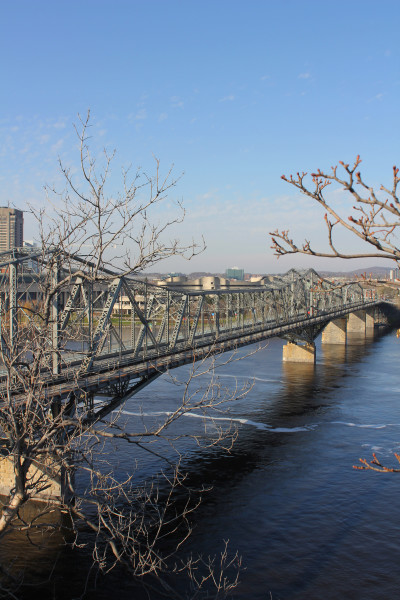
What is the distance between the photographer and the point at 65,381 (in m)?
29.1

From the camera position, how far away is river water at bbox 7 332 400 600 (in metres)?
22.6

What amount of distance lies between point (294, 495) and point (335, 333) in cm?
8483

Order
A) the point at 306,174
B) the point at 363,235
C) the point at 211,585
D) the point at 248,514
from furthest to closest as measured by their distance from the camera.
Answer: the point at 248,514, the point at 211,585, the point at 306,174, the point at 363,235

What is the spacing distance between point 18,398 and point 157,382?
1549 inches

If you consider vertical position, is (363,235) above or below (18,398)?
above

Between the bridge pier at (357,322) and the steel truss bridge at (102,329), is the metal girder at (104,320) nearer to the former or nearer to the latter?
the steel truss bridge at (102,329)

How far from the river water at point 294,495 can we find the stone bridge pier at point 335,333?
21.2 m

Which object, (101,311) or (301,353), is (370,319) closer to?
(301,353)

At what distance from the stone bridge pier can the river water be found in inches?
834

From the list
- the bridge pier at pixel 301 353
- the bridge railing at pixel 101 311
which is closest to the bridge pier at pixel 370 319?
the bridge railing at pixel 101 311

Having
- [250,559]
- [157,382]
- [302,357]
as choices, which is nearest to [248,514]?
[250,559]

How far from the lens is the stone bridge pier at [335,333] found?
3280 inches

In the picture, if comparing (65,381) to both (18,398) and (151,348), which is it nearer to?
(18,398)

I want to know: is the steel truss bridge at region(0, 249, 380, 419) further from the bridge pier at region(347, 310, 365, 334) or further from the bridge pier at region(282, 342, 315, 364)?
the bridge pier at region(347, 310, 365, 334)
